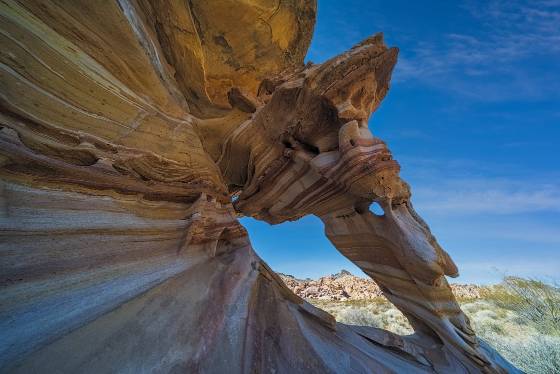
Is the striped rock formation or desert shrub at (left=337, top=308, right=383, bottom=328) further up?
the striped rock formation

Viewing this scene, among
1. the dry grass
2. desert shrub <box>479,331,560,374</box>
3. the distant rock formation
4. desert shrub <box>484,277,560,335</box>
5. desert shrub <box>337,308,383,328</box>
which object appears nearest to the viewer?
desert shrub <box>479,331,560,374</box>

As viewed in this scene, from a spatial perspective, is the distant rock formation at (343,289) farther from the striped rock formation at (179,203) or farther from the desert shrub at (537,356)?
the striped rock formation at (179,203)

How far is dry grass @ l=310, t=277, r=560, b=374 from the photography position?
845cm

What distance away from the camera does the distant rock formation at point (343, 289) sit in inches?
945

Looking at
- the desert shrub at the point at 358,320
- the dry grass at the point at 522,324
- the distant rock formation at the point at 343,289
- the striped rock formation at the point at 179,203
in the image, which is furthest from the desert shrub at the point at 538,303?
the distant rock formation at the point at 343,289

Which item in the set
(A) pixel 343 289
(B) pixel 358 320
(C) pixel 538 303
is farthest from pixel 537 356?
(A) pixel 343 289

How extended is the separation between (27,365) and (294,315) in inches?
110

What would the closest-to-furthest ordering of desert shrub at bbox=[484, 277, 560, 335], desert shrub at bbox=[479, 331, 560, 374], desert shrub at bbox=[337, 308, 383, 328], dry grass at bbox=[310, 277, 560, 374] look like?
desert shrub at bbox=[479, 331, 560, 374] < dry grass at bbox=[310, 277, 560, 374] < desert shrub at bbox=[484, 277, 560, 335] < desert shrub at bbox=[337, 308, 383, 328]

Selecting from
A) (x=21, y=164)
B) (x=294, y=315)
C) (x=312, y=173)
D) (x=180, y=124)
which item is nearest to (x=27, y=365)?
(x=21, y=164)

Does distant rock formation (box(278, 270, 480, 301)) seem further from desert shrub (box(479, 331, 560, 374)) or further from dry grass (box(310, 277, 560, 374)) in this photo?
desert shrub (box(479, 331, 560, 374))

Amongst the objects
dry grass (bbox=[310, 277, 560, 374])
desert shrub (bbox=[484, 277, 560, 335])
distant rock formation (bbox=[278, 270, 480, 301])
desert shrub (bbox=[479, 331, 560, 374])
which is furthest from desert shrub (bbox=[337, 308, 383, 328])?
distant rock formation (bbox=[278, 270, 480, 301])

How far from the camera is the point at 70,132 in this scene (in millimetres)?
2973

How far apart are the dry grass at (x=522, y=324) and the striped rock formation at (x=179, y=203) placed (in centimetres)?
575

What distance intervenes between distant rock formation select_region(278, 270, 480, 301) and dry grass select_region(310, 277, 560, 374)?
7.59 metres
